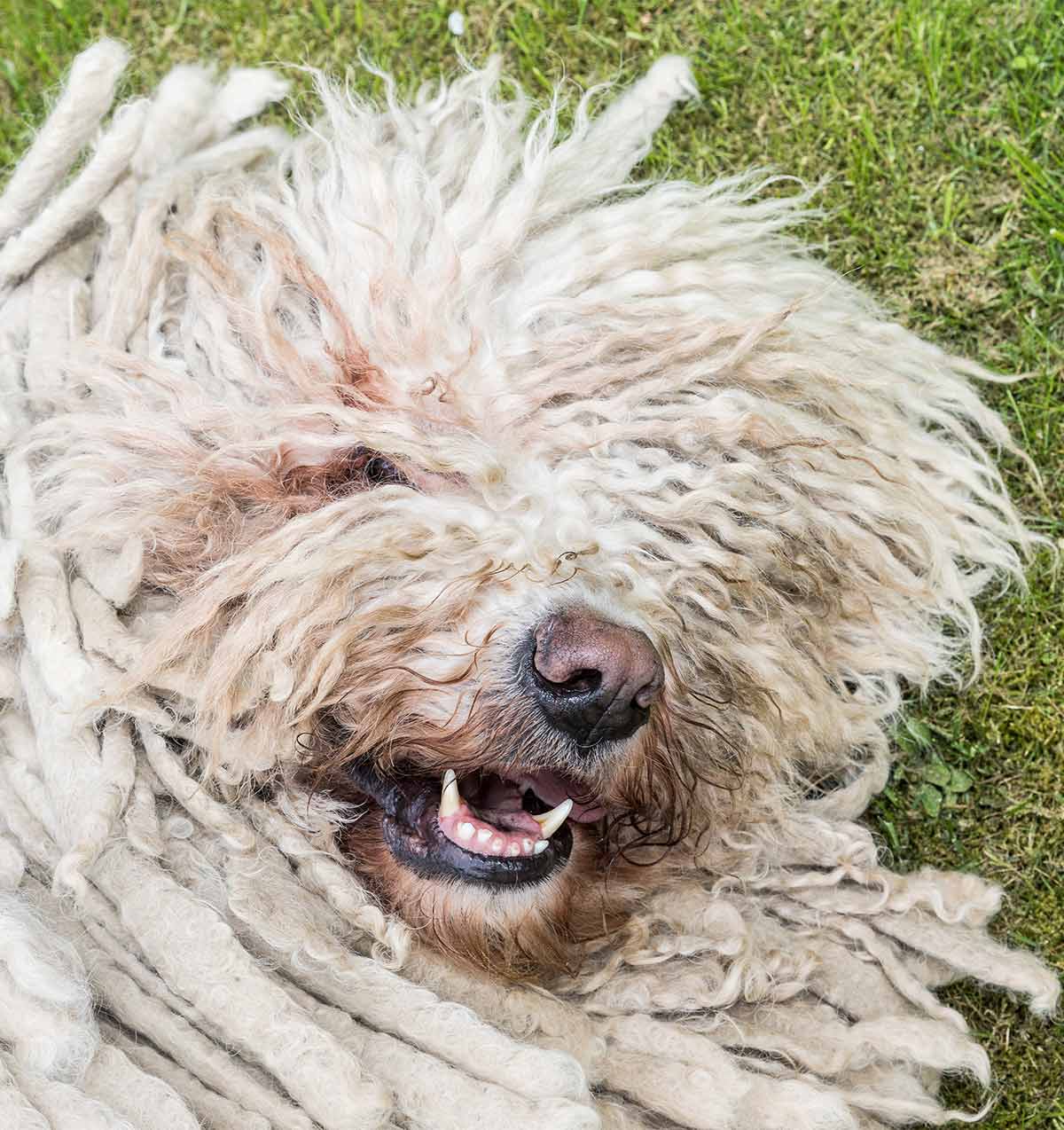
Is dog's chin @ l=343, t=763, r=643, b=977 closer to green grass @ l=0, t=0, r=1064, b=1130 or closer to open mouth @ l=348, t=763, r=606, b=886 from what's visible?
open mouth @ l=348, t=763, r=606, b=886

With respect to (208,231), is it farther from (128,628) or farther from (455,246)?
(128,628)

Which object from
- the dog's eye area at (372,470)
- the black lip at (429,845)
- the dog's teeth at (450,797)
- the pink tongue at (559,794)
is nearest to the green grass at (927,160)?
the pink tongue at (559,794)

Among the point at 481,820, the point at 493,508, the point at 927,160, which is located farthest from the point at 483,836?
the point at 927,160

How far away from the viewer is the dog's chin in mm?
2447

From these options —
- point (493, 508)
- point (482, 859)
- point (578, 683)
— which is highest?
point (493, 508)

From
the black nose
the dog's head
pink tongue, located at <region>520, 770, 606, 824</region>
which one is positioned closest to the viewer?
the black nose

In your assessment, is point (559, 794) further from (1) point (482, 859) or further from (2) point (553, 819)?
(1) point (482, 859)

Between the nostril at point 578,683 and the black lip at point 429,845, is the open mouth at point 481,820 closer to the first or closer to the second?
the black lip at point 429,845

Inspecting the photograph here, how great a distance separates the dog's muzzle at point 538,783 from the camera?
2268 mm

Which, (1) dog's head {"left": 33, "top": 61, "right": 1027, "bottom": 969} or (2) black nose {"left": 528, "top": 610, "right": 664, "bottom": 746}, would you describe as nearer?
(2) black nose {"left": 528, "top": 610, "right": 664, "bottom": 746}

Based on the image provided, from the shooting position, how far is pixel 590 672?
2260 millimetres

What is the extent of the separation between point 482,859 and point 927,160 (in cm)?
187

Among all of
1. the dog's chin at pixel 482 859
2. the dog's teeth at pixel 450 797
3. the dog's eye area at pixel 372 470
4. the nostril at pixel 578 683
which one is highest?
the dog's eye area at pixel 372 470

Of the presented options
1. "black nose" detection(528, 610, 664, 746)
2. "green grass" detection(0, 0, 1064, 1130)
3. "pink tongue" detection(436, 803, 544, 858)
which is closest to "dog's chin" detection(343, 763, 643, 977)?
"pink tongue" detection(436, 803, 544, 858)
